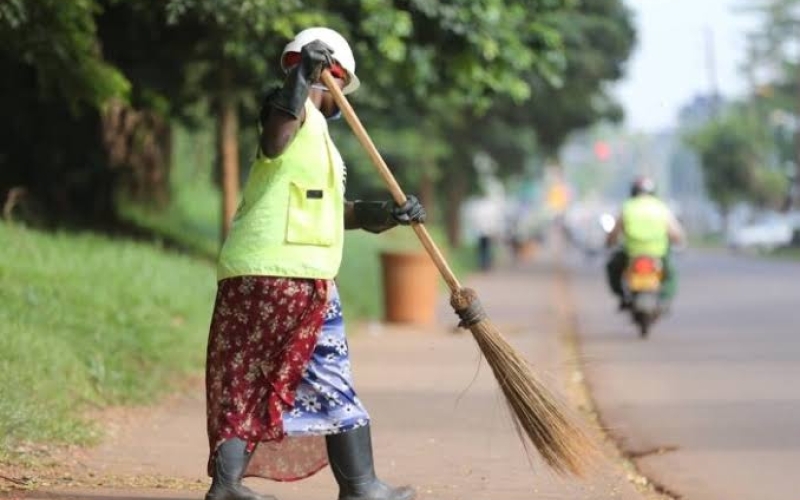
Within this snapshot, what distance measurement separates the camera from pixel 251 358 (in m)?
6.47

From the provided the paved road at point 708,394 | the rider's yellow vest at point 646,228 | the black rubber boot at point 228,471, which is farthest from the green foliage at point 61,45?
the rider's yellow vest at point 646,228

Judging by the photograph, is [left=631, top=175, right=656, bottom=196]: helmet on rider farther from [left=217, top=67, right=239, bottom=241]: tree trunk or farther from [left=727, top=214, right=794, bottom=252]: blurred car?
[left=727, top=214, right=794, bottom=252]: blurred car

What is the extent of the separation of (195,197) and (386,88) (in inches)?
283

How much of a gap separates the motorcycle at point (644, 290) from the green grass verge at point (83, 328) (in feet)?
14.2

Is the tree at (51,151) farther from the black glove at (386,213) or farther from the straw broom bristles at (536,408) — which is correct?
the straw broom bristles at (536,408)

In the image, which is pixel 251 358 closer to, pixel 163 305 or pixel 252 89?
pixel 163 305

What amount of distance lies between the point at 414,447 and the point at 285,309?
2.98 meters

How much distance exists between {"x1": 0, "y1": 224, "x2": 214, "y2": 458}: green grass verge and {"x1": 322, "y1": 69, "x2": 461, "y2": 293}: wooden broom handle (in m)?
2.44

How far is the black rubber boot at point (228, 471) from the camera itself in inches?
252

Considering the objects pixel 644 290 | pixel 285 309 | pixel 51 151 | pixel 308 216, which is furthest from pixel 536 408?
pixel 51 151

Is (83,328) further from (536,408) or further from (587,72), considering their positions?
(587,72)

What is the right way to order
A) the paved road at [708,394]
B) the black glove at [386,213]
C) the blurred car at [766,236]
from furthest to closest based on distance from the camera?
the blurred car at [766,236] → the paved road at [708,394] → the black glove at [386,213]

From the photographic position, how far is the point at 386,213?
6793 millimetres

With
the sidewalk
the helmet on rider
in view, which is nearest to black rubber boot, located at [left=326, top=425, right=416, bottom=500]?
the sidewalk
